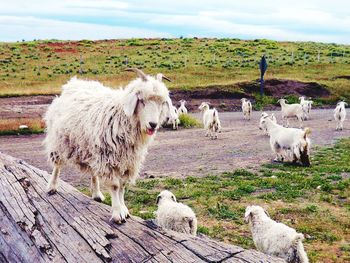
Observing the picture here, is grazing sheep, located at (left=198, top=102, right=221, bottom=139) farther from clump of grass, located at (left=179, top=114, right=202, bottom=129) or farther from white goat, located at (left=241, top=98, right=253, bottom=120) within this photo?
white goat, located at (left=241, top=98, right=253, bottom=120)

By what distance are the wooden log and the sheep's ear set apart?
137cm

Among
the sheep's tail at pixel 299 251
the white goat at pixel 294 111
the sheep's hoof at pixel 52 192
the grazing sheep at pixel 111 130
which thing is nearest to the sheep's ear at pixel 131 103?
the grazing sheep at pixel 111 130

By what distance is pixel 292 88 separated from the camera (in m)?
37.6

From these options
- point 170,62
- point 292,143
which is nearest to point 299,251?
point 292,143

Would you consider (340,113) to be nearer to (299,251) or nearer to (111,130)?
(299,251)

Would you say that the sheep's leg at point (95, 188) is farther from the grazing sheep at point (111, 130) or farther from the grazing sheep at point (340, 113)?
the grazing sheep at point (340, 113)

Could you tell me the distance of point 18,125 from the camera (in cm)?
2361

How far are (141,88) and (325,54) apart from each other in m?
61.4

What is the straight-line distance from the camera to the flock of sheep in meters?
6.36

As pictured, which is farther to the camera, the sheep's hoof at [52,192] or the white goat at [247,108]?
the white goat at [247,108]

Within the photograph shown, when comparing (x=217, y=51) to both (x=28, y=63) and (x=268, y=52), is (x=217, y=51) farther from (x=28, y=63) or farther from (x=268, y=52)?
(x=28, y=63)

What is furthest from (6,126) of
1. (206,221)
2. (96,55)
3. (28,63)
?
(96,55)

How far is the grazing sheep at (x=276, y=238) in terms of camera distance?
689 cm

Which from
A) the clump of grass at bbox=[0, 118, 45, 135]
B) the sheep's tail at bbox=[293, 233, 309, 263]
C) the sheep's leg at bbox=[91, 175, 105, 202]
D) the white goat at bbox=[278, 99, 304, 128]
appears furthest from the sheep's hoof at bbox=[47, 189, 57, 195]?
the white goat at bbox=[278, 99, 304, 128]
